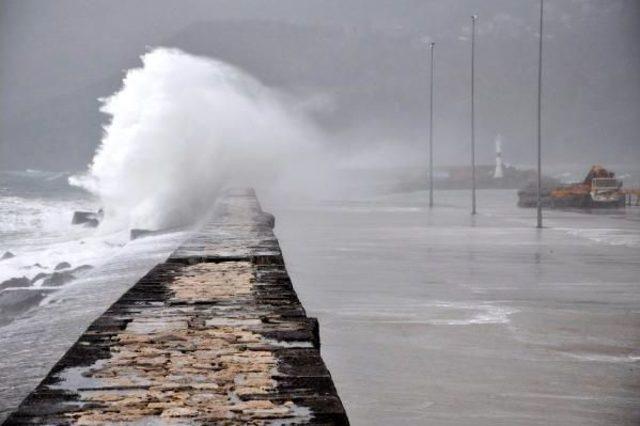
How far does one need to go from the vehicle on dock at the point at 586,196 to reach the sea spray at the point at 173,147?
1282cm

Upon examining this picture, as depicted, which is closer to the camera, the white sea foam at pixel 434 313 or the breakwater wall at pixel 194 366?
the breakwater wall at pixel 194 366

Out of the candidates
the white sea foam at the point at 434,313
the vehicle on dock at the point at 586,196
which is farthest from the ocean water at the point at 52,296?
Result: the vehicle on dock at the point at 586,196

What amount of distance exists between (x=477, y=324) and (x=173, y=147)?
36625 millimetres

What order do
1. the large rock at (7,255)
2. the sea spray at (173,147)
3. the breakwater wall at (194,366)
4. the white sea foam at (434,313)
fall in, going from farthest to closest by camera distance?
the sea spray at (173,147), the large rock at (7,255), the white sea foam at (434,313), the breakwater wall at (194,366)

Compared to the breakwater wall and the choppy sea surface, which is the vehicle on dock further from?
the breakwater wall

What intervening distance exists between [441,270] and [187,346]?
1194 centimetres

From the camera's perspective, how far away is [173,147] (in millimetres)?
47281

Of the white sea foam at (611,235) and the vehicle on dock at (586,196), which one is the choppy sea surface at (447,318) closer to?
the white sea foam at (611,235)

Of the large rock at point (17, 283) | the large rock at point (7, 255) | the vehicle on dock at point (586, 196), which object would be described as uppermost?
the vehicle on dock at point (586, 196)

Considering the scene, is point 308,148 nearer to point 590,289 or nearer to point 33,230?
point 33,230

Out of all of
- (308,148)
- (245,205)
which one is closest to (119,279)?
(245,205)

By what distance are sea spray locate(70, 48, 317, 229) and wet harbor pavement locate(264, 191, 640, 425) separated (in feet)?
55.1

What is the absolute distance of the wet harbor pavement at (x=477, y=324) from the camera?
7.79m

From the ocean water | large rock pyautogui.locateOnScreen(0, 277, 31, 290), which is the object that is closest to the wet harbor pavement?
the ocean water
